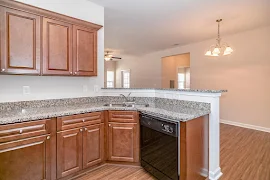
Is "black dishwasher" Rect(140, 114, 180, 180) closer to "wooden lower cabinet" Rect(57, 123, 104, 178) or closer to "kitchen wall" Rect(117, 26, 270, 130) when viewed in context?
"wooden lower cabinet" Rect(57, 123, 104, 178)

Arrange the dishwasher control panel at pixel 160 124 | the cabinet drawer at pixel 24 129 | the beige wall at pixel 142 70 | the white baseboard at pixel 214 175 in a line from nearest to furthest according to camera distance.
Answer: the cabinet drawer at pixel 24 129 < the dishwasher control panel at pixel 160 124 < the white baseboard at pixel 214 175 < the beige wall at pixel 142 70

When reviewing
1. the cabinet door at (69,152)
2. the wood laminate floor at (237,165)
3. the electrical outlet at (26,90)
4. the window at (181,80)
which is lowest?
the wood laminate floor at (237,165)

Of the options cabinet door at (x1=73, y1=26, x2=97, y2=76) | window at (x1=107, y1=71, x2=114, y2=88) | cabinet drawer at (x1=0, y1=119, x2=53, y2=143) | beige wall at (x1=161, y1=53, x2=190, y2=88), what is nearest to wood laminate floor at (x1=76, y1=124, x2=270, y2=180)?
cabinet drawer at (x1=0, y1=119, x2=53, y2=143)

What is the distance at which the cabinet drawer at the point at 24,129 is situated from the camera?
5.01 ft

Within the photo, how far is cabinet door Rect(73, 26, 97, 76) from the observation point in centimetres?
234

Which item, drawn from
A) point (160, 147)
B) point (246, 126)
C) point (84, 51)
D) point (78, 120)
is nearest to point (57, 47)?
point (84, 51)

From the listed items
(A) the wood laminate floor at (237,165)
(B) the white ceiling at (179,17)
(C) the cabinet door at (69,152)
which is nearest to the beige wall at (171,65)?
(B) the white ceiling at (179,17)

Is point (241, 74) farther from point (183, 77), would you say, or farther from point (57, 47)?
point (57, 47)

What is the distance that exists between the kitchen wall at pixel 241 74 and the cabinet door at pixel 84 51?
4046mm

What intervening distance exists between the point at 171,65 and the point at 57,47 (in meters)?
5.98

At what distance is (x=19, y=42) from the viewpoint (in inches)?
74.0

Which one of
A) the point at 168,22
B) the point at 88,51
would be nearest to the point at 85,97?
the point at 88,51

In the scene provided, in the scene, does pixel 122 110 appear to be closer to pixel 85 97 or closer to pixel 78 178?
pixel 85 97

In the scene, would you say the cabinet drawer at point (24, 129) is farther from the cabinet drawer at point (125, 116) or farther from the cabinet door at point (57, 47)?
the cabinet drawer at point (125, 116)
